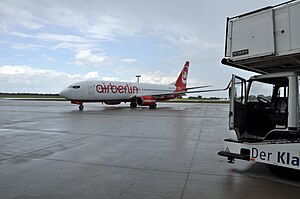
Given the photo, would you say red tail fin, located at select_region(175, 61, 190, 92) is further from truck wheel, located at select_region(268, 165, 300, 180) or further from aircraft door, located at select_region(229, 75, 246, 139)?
truck wheel, located at select_region(268, 165, 300, 180)

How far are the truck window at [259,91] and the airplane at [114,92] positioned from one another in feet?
68.8

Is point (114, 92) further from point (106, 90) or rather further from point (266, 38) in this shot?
point (266, 38)

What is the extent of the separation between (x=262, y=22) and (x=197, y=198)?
10.1 feet

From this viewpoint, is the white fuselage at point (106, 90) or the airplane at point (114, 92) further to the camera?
the airplane at point (114, 92)

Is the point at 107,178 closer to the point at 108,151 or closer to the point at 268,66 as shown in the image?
the point at 108,151

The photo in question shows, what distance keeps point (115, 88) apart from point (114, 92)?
450 mm

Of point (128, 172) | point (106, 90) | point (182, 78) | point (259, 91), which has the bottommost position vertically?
point (128, 172)

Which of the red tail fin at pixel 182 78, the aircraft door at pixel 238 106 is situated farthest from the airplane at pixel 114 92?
the aircraft door at pixel 238 106

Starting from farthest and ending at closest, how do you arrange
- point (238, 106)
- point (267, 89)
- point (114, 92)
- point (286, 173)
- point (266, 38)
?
point (114, 92) → point (267, 89) → point (238, 106) → point (286, 173) → point (266, 38)

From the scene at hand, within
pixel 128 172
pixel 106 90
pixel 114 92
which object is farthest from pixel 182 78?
pixel 128 172

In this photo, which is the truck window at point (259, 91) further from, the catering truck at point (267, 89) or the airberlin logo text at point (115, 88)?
the airberlin logo text at point (115, 88)

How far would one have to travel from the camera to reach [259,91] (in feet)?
17.4

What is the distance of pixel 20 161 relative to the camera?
562 cm

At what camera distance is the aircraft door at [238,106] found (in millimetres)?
4984
